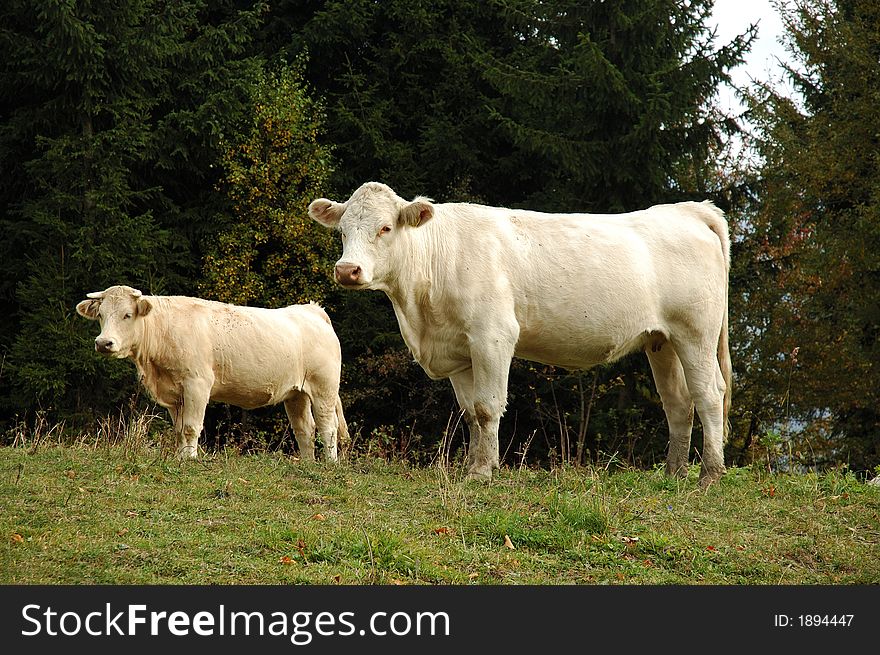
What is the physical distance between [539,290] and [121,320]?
5.20 metres

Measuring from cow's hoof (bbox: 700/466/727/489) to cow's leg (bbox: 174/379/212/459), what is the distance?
17.9 ft

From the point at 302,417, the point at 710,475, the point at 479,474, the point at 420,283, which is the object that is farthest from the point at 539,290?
the point at 302,417

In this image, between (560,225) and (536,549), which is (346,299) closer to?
(560,225)

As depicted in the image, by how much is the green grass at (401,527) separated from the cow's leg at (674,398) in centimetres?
106

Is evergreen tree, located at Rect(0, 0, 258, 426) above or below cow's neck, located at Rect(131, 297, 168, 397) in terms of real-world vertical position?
above

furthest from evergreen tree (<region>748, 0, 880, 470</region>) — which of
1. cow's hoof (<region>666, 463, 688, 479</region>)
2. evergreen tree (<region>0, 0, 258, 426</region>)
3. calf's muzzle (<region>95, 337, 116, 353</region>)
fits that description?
calf's muzzle (<region>95, 337, 116, 353</region>)

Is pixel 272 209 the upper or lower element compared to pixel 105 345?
upper

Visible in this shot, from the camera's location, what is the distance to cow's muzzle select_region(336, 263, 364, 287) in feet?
28.7

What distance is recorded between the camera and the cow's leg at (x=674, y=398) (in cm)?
1049

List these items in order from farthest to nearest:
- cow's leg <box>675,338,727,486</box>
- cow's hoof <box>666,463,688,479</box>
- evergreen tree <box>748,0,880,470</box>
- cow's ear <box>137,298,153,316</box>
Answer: evergreen tree <box>748,0,880,470</box> → cow's ear <box>137,298,153,316</box> → cow's hoof <box>666,463,688,479</box> → cow's leg <box>675,338,727,486</box>

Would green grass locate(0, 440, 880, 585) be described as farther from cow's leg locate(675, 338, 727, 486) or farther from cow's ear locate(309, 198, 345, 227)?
cow's ear locate(309, 198, 345, 227)

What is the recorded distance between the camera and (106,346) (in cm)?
1190

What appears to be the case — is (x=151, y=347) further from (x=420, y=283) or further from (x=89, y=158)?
(x=89, y=158)

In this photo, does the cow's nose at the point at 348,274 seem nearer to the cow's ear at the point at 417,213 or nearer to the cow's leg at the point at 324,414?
the cow's ear at the point at 417,213
